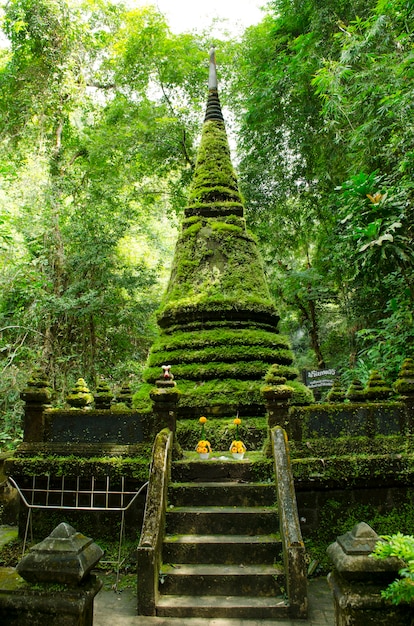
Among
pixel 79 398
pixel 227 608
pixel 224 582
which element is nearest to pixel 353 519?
pixel 224 582

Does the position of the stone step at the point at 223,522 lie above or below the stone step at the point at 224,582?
above

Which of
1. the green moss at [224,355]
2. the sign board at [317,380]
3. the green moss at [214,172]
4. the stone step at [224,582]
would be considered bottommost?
the stone step at [224,582]

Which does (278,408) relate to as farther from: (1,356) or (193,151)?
(193,151)

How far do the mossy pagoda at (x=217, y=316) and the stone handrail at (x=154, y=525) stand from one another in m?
1.55

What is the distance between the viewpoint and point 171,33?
55.5 feet

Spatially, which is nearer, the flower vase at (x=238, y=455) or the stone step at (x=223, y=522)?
the stone step at (x=223, y=522)

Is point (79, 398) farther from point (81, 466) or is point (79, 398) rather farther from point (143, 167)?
point (143, 167)

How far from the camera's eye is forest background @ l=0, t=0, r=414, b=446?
37.1 ft

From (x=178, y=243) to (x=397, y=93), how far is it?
4.52 metres

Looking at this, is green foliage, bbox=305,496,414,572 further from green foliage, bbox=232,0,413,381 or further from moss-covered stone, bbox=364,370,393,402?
green foliage, bbox=232,0,413,381

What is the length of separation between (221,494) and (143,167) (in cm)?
1403

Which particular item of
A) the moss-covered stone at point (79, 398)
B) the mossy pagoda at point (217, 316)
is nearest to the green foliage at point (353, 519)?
the mossy pagoda at point (217, 316)

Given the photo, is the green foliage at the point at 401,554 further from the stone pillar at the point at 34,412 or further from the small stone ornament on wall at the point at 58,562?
the stone pillar at the point at 34,412

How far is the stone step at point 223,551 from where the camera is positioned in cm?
460
